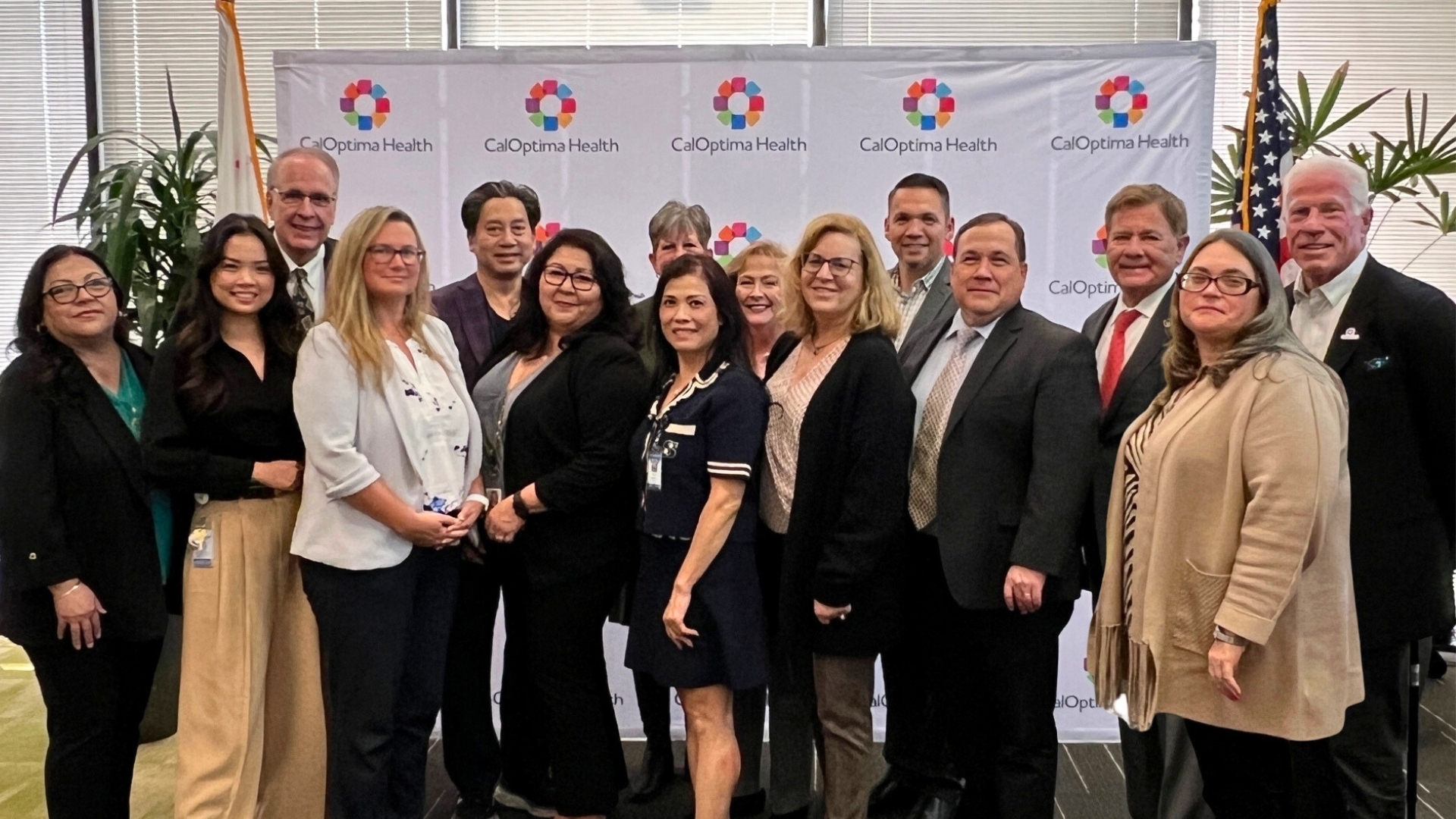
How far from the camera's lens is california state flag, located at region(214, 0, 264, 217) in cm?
376

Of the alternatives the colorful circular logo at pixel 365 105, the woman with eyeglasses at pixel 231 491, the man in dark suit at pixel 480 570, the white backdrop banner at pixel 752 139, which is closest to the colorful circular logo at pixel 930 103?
the white backdrop banner at pixel 752 139

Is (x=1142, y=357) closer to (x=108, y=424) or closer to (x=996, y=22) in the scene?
(x=108, y=424)

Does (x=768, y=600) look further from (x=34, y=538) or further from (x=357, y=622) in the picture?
(x=34, y=538)

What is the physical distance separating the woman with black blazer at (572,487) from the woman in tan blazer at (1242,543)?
1237 millimetres

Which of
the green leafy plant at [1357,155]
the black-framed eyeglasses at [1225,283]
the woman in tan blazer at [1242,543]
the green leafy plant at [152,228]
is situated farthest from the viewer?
the green leafy plant at [1357,155]

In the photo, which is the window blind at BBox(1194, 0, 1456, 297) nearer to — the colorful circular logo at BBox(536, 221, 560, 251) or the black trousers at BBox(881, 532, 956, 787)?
the colorful circular logo at BBox(536, 221, 560, 251)

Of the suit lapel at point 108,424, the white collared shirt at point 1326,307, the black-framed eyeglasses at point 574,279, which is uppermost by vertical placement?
the black-framed eyeglasses at point 574,279

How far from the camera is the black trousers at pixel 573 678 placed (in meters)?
2.66

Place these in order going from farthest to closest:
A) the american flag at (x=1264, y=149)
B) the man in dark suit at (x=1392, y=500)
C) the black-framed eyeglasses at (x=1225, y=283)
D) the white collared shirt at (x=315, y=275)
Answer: the american flag at (x=1264, y=149) < the white collared shirt at (x=315, y=275) < the man in dark suit at (x=1392, y=500) < the black-framed eyeglasses at (x=1225, y=283)

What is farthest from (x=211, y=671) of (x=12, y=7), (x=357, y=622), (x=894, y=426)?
(x=12, y=7)

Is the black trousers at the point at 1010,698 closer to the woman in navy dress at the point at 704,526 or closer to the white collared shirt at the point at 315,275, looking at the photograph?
the woman in navy dress at the point at 704,526

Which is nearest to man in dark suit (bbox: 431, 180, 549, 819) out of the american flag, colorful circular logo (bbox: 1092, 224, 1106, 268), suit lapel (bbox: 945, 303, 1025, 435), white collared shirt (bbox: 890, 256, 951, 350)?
white collared shirt (bbox: 890, 256, 951, 350)

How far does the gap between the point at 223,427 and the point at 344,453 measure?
334 millimetres

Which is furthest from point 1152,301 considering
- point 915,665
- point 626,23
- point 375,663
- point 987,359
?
point 626,23
